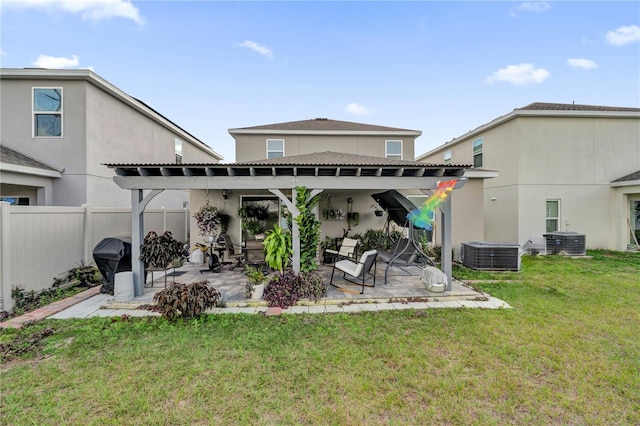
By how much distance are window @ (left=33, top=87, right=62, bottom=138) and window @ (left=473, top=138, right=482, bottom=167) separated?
17.2m

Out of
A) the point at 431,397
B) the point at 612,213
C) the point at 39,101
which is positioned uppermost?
the point at 39,101

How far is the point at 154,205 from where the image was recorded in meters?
12.0

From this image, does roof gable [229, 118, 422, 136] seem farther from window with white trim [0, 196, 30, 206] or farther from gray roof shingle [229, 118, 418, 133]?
window with white trim [0, 196, 30, 206]

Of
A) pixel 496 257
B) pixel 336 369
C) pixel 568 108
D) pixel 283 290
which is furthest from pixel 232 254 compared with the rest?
pixel 568 108

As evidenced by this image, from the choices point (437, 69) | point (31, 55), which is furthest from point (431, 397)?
point (31, 55)

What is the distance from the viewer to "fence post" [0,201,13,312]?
15.4 feet

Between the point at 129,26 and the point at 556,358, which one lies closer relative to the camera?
the point at 556,358

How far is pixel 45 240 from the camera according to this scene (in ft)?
18.5

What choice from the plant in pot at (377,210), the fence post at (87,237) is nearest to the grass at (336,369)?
the fence post at (87,237)

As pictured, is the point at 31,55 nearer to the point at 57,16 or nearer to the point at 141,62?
the point at 57,16

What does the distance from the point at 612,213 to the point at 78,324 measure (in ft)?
60.1

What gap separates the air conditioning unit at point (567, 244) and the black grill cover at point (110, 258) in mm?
14227

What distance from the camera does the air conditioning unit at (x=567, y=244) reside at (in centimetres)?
1022

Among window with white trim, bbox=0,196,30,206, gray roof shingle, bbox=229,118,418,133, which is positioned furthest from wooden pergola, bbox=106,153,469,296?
gray roof shingle, bbox=229,118,418,133
